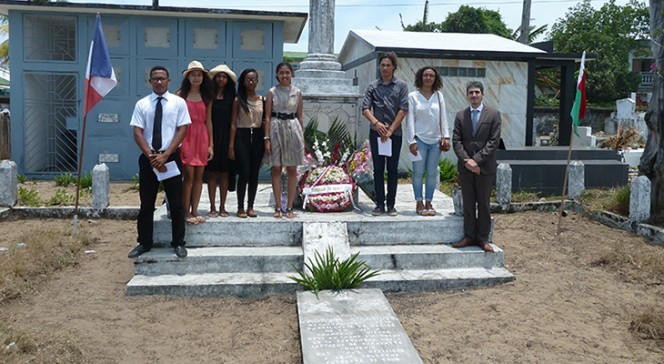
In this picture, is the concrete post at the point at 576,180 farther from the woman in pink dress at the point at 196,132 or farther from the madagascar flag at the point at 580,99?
the woman in pink dress at the point at 196,132

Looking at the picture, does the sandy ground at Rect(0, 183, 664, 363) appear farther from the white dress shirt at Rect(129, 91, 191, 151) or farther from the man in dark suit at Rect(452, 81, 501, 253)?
the white dress shirt at Rect(129, 91, 191, 151)

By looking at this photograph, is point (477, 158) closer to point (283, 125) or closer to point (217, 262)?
point (283, 125)

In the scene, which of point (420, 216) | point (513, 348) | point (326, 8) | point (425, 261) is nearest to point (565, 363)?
point (513, 348)

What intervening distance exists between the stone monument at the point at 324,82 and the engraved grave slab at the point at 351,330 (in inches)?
137

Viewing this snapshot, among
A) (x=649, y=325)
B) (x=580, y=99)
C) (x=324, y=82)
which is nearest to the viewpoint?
(x=649, y=325)

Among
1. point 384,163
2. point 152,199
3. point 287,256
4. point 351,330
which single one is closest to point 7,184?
point 152,199

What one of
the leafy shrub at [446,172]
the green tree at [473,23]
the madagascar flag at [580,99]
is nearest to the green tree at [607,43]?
the green tree at [473,23]

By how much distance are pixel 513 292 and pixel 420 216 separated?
1402 mm

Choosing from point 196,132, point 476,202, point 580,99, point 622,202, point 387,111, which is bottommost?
point 622,202

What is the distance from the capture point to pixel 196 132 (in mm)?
5836

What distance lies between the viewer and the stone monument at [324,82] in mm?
8164

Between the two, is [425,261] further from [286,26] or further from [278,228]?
[286,26]

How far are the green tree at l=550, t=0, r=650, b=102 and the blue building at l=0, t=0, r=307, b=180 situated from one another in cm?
2627

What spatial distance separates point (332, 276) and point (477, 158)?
1.92m
